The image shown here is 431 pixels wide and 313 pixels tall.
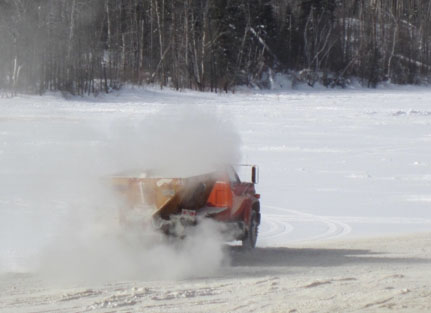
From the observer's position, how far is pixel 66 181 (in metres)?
11.8

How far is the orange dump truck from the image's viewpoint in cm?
1062

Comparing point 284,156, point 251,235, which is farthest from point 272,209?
point 284,156

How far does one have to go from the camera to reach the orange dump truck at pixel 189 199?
10625mm

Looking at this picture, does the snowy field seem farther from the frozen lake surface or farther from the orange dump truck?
the orange dump truck

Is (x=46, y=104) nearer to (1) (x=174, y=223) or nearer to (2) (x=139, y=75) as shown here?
(2) (x=139, y=75)

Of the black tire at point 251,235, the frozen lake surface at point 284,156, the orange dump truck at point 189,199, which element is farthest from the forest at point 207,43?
the orange dump truck at point 189,199

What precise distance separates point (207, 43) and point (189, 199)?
51.8 metres

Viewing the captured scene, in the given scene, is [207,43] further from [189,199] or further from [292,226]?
[189,199]

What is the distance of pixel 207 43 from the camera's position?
61.9m

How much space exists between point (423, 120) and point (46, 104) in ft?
61.3

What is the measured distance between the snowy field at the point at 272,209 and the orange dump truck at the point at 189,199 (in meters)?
0.56

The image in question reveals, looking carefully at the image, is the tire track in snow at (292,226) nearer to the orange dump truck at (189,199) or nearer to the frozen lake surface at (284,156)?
the frozen lake surface at (284,156)

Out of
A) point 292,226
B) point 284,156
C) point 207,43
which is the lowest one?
point 292,226

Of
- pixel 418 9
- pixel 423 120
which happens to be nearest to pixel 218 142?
pixel 423 120
